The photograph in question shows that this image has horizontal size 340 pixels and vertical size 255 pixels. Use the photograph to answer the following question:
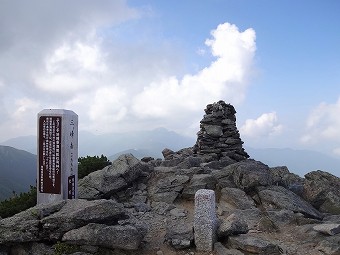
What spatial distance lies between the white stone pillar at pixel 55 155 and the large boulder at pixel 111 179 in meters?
1.60

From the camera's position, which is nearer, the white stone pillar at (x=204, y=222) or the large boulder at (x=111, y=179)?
the white stone pillar at (x=204, y=222)

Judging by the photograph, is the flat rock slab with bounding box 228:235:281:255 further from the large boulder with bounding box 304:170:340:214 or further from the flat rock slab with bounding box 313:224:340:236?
the large boulder with bounding box 304:170:340:214

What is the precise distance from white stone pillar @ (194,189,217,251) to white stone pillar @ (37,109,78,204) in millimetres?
6195

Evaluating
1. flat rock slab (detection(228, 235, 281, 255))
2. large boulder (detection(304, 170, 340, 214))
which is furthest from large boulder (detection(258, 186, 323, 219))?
flat rock slab (detection(228, 235, 281, 255))

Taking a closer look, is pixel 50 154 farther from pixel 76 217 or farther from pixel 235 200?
pixel 235 200

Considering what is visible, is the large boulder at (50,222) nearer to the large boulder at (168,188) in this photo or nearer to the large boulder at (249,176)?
the large boulder at (168,188)

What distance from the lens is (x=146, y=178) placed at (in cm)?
1888

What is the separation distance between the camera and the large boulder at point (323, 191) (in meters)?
17.7

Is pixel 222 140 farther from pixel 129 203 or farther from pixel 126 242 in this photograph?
pixel 126 242

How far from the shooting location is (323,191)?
60.5 feet

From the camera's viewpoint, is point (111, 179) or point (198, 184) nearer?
point (111, 179)

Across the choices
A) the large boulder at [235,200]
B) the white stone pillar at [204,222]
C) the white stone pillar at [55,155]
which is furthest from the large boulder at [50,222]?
the large boulder at [235,200]

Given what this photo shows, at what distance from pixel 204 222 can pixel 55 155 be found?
284 inches

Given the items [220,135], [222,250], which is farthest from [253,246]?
[220,135]
